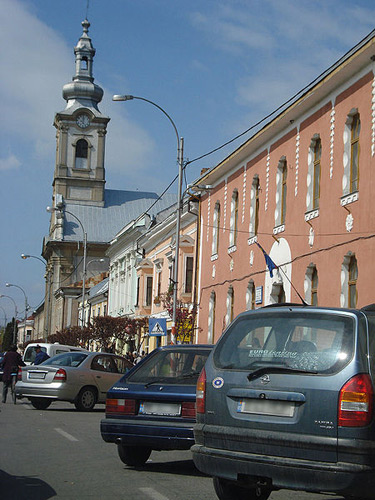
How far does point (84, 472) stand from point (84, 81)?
347ft

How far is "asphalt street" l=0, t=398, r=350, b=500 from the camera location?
29.8 ft

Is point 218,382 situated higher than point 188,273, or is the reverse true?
point 188,273

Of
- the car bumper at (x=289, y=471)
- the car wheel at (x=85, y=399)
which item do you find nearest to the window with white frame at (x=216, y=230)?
the car wheel at (x=85, y=399)

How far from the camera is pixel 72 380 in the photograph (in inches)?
870

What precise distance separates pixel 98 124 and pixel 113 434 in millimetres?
104404

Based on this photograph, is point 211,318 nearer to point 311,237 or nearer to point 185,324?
point 185,324

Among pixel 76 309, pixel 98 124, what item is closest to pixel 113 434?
pixel 76 309

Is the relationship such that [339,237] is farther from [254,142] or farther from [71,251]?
[71,251]

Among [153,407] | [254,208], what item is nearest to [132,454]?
[153,407]

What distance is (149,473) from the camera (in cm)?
1088

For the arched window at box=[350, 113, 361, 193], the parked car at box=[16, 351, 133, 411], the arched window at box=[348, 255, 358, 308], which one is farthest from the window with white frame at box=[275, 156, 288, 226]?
the parked car at box=[16, 351, 133, 411]

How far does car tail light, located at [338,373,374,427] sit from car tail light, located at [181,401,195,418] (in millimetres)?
4082

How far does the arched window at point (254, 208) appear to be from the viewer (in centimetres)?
3236

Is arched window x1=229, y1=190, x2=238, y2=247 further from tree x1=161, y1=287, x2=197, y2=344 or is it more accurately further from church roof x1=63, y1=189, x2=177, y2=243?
church roof x1=63, y1=189, x2=177, y2=243
